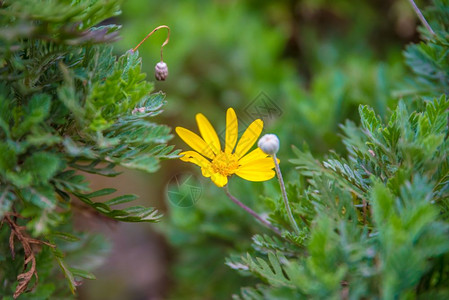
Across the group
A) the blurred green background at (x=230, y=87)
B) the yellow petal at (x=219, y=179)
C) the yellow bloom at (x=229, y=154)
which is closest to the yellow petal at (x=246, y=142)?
the yellow bloom at (x=229, y=154)

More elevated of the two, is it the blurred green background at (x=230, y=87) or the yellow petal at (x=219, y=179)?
the yellow petal at (x=219, y=179)

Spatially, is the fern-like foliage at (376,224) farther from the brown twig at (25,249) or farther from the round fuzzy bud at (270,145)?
the brown twig at (25,249)

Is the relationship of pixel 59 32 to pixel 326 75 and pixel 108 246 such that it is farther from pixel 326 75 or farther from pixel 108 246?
pixel 326 75

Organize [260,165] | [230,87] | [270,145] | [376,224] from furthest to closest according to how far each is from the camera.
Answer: [230,87]
[260,165]
[270,145]
[376,224]

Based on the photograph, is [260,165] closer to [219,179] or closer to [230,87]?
[219,179]

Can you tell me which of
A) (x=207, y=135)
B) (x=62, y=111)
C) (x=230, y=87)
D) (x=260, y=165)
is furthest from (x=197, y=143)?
(x=230, y=87)
